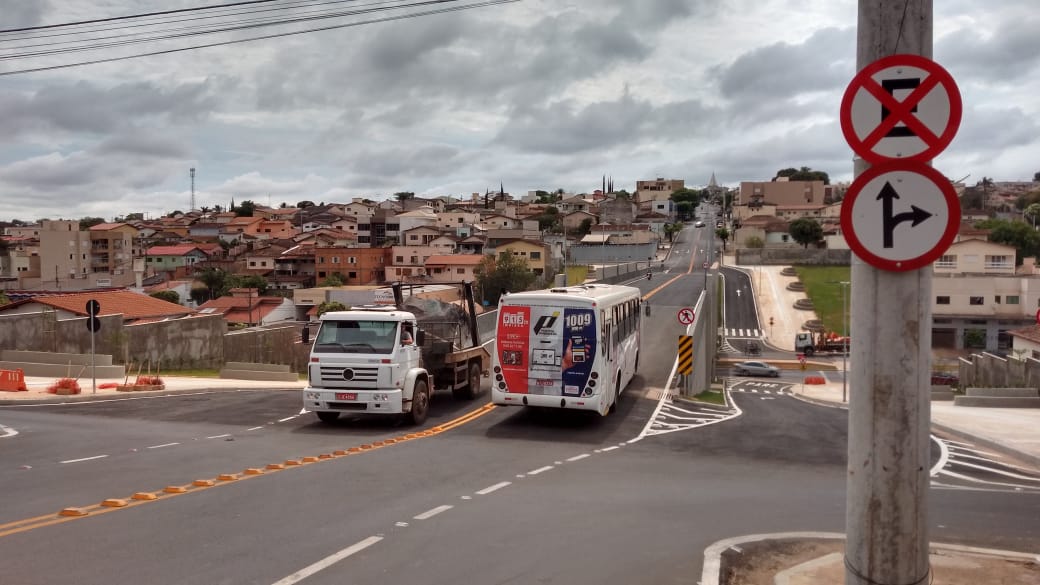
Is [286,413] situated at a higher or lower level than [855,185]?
lower

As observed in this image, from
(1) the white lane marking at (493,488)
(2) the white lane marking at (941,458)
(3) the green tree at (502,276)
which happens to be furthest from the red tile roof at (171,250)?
(1) the white lane marking at (493,488)

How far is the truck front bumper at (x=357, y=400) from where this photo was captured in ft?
56.0

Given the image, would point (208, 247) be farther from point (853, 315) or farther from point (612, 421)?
point (853, 315)

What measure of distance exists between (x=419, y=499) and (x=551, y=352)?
26.1 feet

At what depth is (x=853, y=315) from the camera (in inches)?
171

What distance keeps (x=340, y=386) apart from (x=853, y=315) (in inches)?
555

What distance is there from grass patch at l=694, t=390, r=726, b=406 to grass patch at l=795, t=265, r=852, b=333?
132ft

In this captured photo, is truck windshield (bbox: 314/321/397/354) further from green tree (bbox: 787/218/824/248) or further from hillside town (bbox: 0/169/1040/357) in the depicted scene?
green tree (bbox: 787/218/824/248)

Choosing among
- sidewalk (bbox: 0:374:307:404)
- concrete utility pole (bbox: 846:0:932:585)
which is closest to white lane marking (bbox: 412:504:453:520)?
concrete utility pole (bbox: 846:0:932:585)

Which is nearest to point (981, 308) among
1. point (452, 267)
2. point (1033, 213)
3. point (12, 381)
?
point (452, 267)

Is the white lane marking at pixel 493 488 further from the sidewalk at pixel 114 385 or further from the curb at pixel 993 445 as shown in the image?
the sidewalk at pixel 114 385

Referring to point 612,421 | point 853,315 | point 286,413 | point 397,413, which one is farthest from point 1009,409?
point 853,315

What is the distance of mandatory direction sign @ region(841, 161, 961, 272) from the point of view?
4023mm

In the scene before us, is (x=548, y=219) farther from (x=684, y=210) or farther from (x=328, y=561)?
(x=328, y=561)
